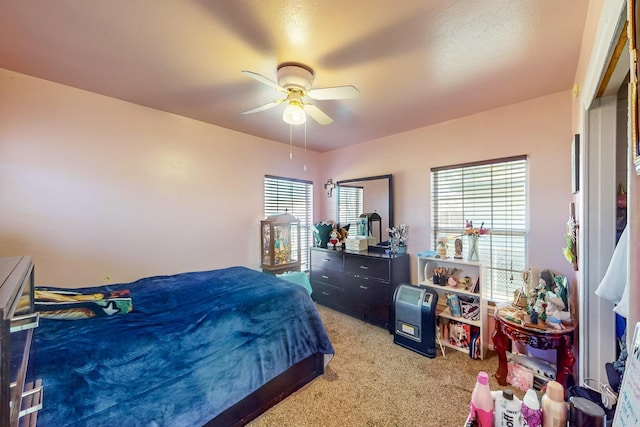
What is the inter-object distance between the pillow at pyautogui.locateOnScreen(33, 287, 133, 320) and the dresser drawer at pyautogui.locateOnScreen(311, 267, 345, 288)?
2.39 metres

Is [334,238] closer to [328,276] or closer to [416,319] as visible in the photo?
[328,276]

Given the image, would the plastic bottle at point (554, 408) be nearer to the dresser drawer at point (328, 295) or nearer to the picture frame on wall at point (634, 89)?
the picture frame on wall at point (634, 89)

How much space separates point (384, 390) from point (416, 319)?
0.79 m

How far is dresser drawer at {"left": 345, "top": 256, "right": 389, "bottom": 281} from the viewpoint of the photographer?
304 cm

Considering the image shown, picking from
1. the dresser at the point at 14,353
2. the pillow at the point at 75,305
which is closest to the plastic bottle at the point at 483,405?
the dresser at the point at 14,353

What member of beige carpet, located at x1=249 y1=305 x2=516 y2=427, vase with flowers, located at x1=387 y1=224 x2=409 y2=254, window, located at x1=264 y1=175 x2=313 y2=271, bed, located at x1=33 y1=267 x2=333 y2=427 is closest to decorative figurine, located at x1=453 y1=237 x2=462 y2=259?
vase with flowers, located at x1=387 y1=224 x2=409 y2=254

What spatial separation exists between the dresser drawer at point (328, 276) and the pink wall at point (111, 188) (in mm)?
1028

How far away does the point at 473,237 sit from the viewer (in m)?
2.65

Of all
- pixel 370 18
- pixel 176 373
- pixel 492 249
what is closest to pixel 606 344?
pixel 492 249

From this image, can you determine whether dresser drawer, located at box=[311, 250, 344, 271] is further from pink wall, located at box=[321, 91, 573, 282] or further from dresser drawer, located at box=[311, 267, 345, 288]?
pink wall, located at box=[321, 91, 573, 282]

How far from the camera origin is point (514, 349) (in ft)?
7.66

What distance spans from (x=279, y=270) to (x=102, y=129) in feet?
7.51

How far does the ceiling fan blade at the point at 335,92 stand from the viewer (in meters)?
1.71

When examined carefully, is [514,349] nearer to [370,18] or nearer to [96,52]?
[370,18]
